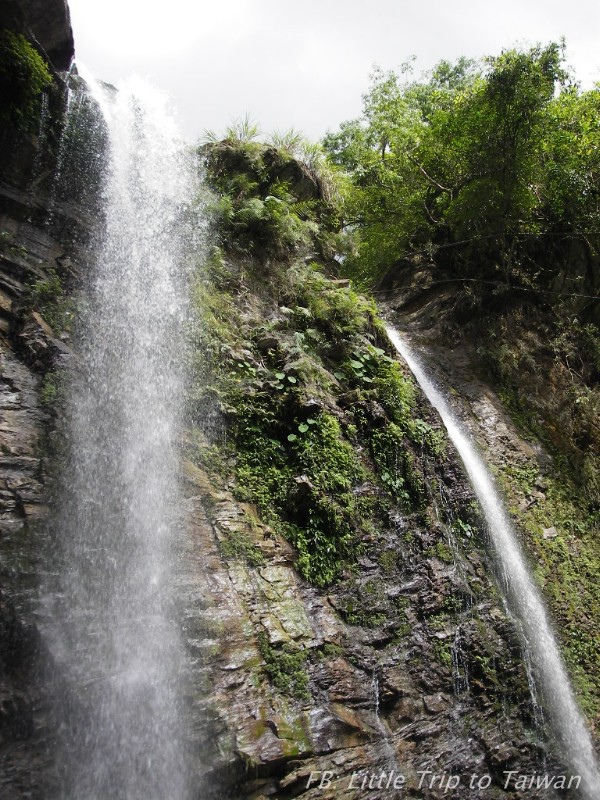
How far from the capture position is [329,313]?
895 cm

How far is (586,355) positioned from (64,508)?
38.5 ft

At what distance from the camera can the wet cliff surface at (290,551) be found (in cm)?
451

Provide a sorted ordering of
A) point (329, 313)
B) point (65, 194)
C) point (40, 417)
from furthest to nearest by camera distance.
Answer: point (329, 313) < point (65, 194) < point (40, 417)

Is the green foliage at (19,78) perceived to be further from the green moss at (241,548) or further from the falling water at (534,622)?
the falling water at (534,622)

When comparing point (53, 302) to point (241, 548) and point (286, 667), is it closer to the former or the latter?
point (241, 548)

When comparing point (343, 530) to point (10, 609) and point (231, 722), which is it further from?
point (10, 609)

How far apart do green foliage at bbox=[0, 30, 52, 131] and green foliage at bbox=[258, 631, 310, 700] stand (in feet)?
27.1

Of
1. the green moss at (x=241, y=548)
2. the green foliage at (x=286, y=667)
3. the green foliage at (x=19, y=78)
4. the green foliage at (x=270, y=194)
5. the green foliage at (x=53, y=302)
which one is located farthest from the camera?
the green foliage at (x=270, y=194)

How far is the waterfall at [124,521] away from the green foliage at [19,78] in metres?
1.49

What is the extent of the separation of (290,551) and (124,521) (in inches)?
77.6

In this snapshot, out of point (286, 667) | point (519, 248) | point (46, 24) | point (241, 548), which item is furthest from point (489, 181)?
point (286, 667)

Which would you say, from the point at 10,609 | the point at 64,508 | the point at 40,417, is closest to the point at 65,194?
the point at 40,417

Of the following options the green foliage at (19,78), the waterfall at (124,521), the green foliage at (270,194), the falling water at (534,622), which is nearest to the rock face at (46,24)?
the green foliage at (19,78)

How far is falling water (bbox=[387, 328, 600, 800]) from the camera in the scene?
599cm
